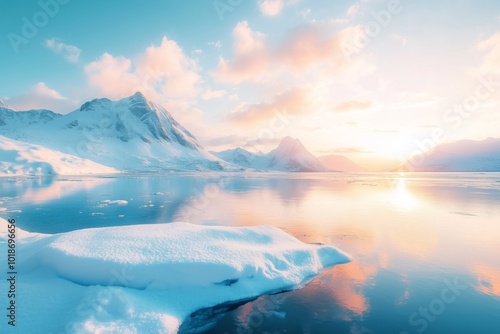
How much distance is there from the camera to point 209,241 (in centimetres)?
1412

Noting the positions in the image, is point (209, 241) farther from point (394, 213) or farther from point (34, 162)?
point (34, 162)

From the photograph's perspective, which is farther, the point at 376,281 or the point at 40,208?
the point at 40,208

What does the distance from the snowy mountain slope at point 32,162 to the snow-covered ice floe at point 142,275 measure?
122 m

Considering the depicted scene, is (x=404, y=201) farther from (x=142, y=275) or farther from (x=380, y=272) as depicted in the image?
(x=142, y=275)

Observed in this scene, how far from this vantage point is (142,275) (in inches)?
414

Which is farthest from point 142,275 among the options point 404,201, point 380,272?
point 404,201

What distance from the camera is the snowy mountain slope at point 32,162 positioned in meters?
109

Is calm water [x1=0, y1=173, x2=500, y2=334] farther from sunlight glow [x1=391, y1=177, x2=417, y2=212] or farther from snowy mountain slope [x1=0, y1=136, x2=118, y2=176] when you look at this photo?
snowy mountain slope [x1=0, y1=136, x2=118, y2=176]

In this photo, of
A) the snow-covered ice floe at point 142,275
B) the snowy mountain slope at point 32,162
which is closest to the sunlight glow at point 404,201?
the snow-covered ice floe at point 142,275

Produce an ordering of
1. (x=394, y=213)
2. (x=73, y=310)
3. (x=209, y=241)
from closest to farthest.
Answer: (x=73, y=310) → (x=209, y=241) → (x=394, y=213)

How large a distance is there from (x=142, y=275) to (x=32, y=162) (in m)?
138

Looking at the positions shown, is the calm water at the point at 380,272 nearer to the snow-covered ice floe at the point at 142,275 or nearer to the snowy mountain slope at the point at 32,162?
the snow-covered ice floe at the point at 142,275

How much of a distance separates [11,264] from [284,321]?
11.0m

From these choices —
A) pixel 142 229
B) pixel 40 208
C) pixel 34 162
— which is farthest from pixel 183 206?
pixel 34 162
